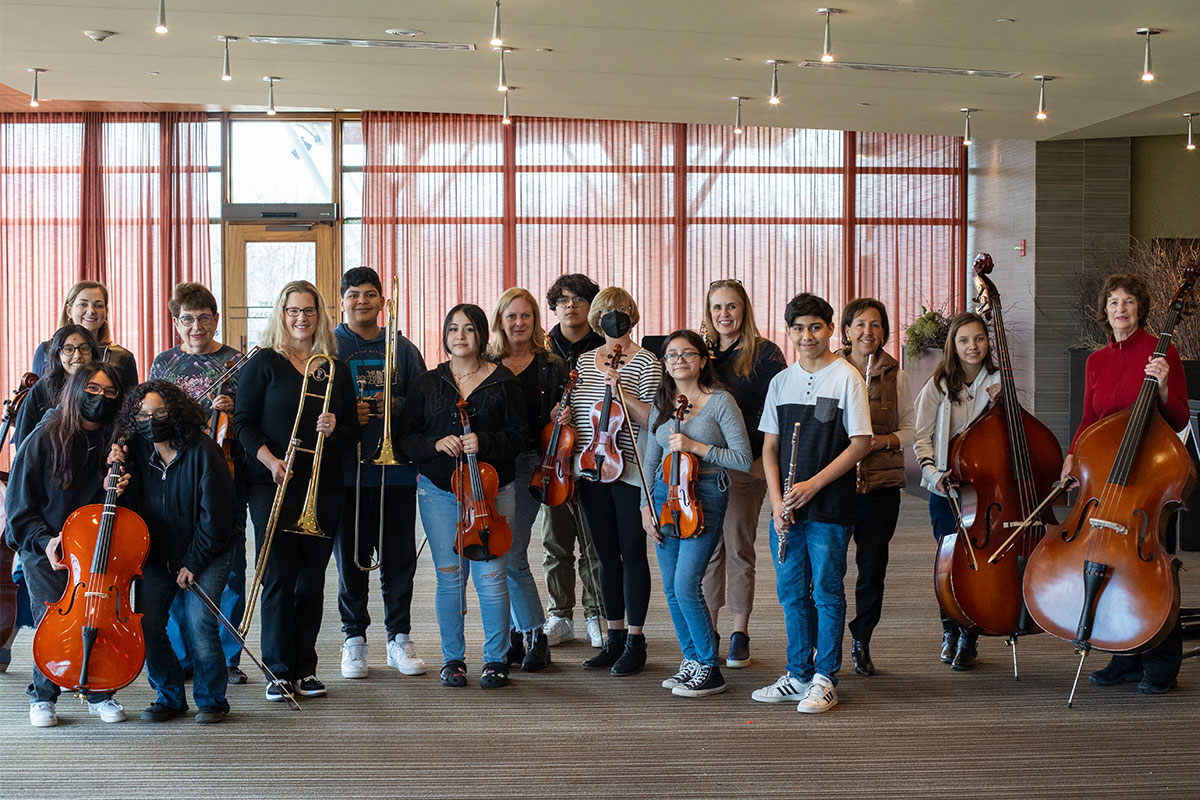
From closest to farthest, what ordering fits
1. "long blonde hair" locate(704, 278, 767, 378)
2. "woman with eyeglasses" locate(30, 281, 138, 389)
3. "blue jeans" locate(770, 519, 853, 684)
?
"blue jeans" locate(770, 519, 853, 684) → "long blonde hair" locate(704, 278, 767, 378) → "woman with eyeglasses" locate(30, 281, 138, 389)

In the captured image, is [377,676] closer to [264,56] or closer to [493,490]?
[493,490]

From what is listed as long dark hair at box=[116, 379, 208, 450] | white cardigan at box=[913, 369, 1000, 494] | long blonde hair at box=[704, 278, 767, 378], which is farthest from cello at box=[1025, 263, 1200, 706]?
long dark hair at box=[116, 379, 208, 450]

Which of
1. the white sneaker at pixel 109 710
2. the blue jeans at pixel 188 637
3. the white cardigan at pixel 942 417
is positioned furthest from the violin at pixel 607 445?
the white sneaker at pixel 109 710

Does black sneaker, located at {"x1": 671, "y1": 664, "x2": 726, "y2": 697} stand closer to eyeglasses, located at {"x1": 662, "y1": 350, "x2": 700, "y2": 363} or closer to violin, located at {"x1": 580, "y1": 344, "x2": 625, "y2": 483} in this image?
violin, located at {"x1": 580, "y1": 344, "x2": 625, "y2": 483}

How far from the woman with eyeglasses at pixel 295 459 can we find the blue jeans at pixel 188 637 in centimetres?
20

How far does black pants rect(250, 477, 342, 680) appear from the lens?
382cm

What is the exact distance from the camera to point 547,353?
4254mm

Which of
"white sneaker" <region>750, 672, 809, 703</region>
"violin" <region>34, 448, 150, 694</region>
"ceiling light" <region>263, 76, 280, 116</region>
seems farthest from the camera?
"ceiling light" <region>263, 76, 280, 116</region>

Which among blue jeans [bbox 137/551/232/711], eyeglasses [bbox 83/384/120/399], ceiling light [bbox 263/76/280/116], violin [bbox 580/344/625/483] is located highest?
ceiling light [bbox 263/76/280/116]

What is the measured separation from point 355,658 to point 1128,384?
2.92 meters

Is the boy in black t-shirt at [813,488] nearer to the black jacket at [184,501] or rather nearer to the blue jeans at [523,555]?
the blue jeans at [523,555]

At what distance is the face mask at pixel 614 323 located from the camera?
4094 mm

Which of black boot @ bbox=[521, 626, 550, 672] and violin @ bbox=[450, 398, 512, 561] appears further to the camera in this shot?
black boot @ bbox=[521, 626, 550, 672]

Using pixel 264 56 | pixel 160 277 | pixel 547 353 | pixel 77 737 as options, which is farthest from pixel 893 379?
pixel 160 277
